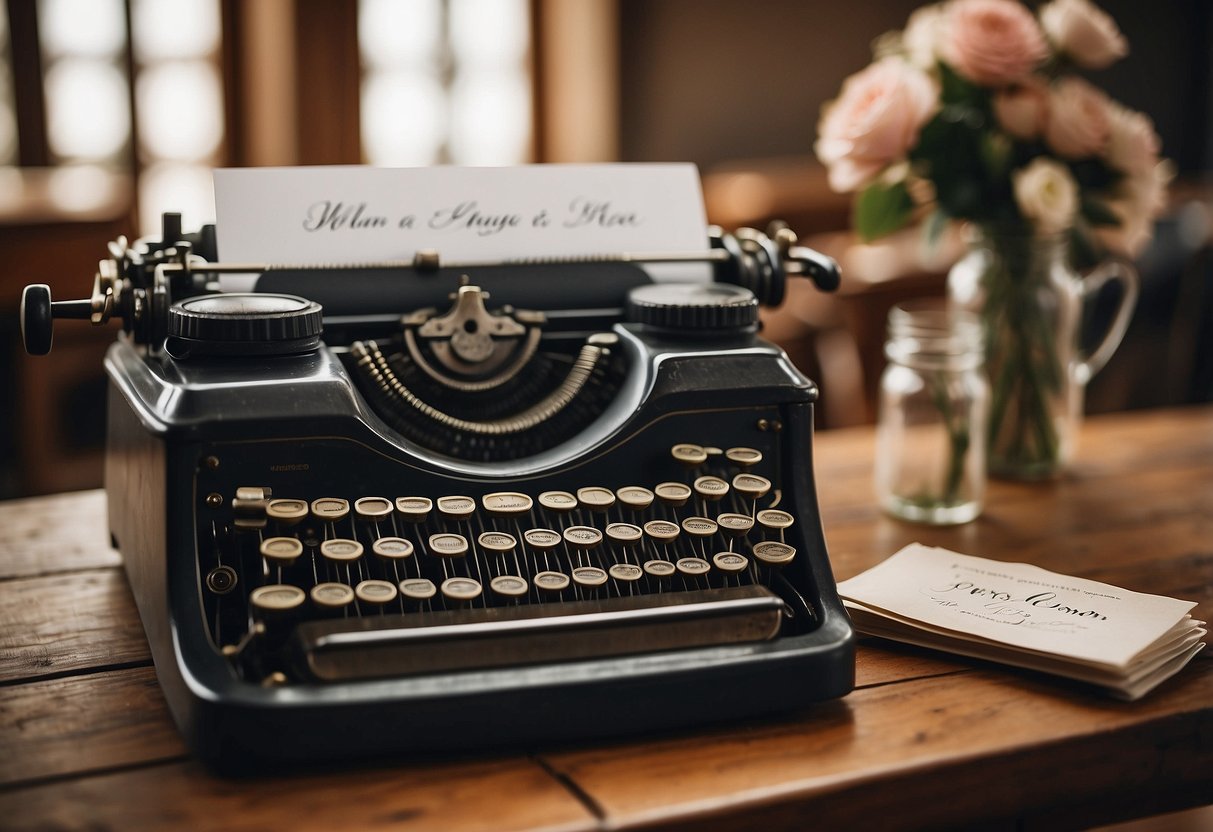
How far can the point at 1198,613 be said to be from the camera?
4.47 ft

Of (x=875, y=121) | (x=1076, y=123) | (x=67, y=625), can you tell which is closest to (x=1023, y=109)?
(x=1076, y=123)

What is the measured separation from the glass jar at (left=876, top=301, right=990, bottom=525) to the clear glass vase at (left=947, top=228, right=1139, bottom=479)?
0.14 m

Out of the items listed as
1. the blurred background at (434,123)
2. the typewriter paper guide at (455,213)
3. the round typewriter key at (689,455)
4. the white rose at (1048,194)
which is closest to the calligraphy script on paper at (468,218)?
the typewriter paper guide at (455,213)

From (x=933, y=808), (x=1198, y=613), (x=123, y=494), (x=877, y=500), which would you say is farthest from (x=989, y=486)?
(x=123, y=494)

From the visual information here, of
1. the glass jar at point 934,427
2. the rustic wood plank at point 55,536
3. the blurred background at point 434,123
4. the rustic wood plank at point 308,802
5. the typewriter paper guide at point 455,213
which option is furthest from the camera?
the blurred background at point 434,123

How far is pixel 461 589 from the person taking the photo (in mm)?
1064

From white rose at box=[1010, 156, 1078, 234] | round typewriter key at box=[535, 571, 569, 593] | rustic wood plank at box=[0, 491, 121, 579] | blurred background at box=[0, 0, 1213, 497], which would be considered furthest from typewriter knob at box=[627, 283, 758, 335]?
Answer: blurred background at box=[0, 0, 1213, 497]

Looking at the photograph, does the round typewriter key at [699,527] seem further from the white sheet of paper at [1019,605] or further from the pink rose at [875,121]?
the pink rose at [875,121]

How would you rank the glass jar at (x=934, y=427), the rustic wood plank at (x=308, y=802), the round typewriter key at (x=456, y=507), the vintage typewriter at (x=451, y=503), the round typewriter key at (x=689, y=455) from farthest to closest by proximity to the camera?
the glass jar at (x=934, y=427)
the round typewriter key at (x=689, y=455)
the round typewriter key at (x=456, y=507)
the vintage typewriter at (x=451, y=503)
the rustic wood plank at (x=308, y=802)

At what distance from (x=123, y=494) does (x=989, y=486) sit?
1209 mm

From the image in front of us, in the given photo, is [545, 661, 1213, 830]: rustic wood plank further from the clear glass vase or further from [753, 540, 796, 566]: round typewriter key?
the clear glass vase

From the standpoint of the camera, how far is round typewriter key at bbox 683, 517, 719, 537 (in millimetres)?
1168

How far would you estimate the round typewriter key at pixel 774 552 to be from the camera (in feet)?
3.83

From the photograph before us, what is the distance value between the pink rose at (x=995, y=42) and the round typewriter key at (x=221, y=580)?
1.28 metres
